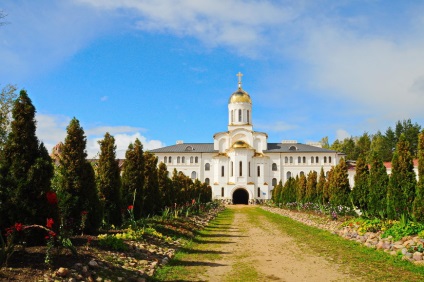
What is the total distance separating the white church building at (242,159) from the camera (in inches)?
2763

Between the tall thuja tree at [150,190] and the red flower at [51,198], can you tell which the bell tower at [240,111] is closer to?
the tall thuja tree at [150,190]

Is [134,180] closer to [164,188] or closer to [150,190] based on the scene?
[150,190]

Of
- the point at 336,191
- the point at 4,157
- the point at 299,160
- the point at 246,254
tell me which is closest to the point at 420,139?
the point at 246,254

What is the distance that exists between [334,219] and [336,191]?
171 inches

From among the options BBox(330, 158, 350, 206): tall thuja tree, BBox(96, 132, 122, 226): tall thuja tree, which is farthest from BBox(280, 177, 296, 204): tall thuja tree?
BBox(96, 132, 122, 226): tall thuja tree

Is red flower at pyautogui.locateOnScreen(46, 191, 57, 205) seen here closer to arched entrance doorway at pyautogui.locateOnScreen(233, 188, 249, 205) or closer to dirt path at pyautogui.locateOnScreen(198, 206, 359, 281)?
dirt path at pyautogui.locateOnScreen(198, 206, 359, 281)

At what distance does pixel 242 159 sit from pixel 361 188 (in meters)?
46.2

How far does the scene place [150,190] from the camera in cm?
2098

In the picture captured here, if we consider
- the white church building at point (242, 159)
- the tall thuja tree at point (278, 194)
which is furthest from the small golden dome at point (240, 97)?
the tall thuja tree at point (278, 194)

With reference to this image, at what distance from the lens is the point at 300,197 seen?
41.3 meters

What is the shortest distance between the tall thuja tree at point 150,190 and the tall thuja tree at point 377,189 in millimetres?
10922

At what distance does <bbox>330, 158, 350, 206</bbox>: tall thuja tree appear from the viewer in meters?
26.6

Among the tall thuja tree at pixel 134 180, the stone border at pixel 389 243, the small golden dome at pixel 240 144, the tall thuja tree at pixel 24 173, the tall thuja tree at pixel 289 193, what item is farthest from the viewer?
the small golden dome at pixel 240 144

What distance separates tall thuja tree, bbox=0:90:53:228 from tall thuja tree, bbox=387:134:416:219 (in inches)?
541
